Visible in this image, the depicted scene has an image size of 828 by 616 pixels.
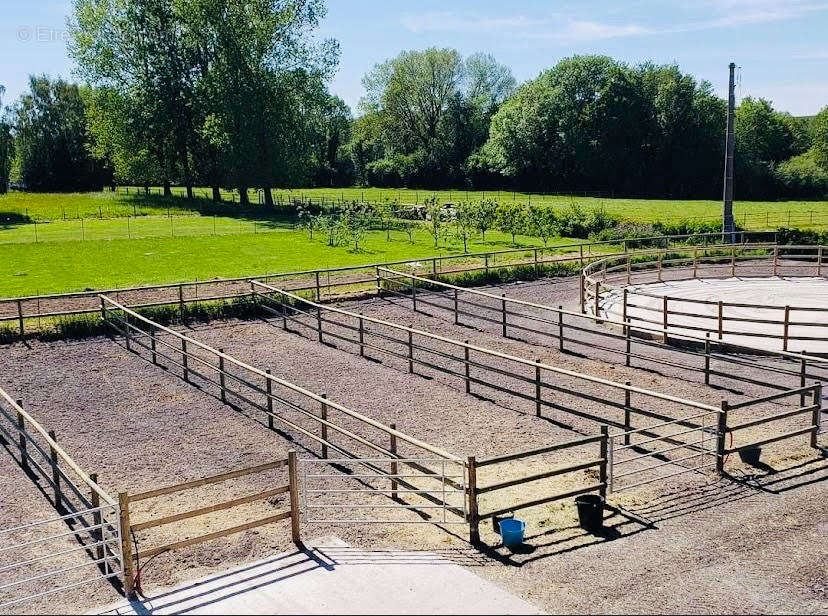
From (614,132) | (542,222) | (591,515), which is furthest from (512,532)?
(614,132)

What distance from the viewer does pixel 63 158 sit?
81312 millimetres

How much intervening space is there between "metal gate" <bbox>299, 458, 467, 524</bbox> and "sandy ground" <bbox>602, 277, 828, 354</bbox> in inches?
372

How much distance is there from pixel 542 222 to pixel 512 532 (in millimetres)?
38370

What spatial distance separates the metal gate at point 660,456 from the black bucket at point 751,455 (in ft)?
1.37

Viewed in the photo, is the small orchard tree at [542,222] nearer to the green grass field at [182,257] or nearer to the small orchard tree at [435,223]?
the green grass field at [182,257]

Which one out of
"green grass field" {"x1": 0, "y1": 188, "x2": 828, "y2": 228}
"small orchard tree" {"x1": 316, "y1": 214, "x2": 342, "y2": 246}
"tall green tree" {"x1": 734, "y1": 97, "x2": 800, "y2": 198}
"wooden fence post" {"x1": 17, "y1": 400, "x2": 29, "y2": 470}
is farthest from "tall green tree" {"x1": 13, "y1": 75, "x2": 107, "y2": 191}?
"wooden fence post" {"x1": 17, "y1": 400, "x2": 29, "y2": 470}

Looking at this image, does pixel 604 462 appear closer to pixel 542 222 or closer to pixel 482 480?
pixel 482 480

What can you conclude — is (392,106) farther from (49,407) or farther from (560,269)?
(49,407)

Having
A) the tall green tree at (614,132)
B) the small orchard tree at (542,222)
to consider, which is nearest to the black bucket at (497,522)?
the small orchard tree at (542,222)

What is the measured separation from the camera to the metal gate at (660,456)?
11278mm

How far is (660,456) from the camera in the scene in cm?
1265

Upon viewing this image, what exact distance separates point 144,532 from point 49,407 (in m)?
6.92

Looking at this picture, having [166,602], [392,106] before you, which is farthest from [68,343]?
[392,106]

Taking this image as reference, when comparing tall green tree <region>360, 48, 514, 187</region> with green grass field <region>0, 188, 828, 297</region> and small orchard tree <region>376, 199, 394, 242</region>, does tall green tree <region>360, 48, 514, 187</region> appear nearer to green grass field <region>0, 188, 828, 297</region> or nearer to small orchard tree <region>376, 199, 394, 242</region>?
green grass field <region>0, 188, 828, 297</region>
